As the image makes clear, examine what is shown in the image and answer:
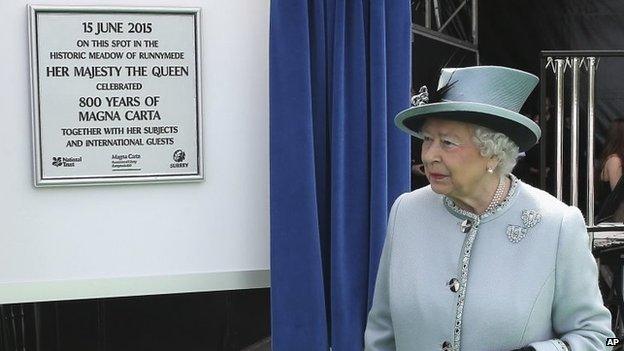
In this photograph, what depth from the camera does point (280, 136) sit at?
2.84 m

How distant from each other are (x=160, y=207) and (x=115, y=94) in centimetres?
41

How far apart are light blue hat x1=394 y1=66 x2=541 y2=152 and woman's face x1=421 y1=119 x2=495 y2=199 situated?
0.12 ft

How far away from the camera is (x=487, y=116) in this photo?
6.80 ft

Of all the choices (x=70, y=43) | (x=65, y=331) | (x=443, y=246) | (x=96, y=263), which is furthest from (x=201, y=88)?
(x=65, y=331)

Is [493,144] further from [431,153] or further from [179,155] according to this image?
[179,155]

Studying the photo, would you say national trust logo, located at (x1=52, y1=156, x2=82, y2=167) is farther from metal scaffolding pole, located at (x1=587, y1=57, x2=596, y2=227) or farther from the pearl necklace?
metal scaffolding pole, located at (x1=587, y1=57, x2=596, y2=227)

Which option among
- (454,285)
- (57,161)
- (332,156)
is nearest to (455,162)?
(454,285)

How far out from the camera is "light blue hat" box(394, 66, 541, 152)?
2.06 meters

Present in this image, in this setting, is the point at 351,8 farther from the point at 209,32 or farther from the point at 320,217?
the point at 320,217

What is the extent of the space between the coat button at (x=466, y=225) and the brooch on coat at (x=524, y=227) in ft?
0.33

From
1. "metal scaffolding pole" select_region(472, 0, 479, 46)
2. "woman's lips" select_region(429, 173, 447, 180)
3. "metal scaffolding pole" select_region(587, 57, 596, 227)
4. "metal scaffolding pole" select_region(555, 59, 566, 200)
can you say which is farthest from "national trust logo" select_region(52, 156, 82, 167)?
"metal scaffolding pole" select_region(472, 0, 479, 46)

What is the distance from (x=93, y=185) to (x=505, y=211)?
1.42 meters

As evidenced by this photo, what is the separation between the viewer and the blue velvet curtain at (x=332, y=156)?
9.32 ft

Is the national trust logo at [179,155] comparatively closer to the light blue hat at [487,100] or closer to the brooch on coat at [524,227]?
the light blue hat at [487,100]
